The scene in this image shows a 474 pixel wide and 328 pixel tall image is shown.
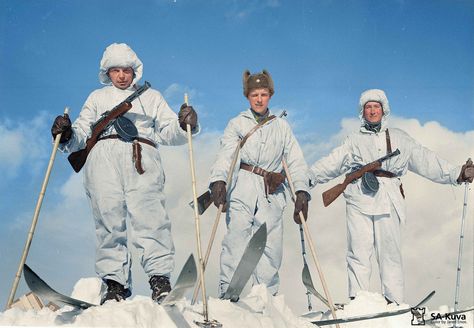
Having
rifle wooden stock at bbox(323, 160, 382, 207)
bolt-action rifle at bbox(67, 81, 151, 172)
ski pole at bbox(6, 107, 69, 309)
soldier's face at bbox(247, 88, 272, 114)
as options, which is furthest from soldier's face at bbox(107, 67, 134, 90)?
rifle wooden stock at bbox(323, 160, 382, 207)

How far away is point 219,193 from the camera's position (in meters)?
4.99

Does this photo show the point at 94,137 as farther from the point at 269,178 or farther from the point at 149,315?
the point at 149,315

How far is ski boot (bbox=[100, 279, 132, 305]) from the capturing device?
438 cm

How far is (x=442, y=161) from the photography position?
19.5 feet

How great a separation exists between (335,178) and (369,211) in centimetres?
49

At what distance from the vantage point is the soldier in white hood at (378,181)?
553cm

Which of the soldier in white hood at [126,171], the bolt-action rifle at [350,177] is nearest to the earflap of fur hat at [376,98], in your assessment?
the bolt-action rifle at [350,177]

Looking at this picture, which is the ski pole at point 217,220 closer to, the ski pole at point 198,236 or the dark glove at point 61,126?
the ski pole at point 198,236

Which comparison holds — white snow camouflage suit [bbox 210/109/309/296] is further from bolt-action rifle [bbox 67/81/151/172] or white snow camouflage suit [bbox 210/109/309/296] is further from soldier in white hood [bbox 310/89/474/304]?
bolt-action rifle [bbox 67/81/151/172]

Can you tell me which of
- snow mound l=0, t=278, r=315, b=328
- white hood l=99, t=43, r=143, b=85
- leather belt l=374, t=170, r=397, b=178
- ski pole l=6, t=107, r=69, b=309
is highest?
white hood l=99, t=43, r=143, b=85

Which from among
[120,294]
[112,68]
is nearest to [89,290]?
[120,294]

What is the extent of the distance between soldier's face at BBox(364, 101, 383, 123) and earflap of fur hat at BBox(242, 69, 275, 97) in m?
0.96

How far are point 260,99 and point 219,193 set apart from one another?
2.86 ft

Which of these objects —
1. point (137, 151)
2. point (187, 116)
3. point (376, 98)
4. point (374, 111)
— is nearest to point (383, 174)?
point (374, 111)
